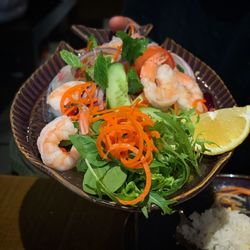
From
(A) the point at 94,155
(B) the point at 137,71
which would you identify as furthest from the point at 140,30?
(A) the point at 94,155

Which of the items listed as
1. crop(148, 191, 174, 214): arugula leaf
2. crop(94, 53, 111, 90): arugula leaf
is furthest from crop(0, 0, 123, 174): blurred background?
crop(148, 191, 174, 214): arugula leaf

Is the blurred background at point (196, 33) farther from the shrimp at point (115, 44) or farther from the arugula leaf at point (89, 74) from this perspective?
the arugula leaf at point (89, 74)

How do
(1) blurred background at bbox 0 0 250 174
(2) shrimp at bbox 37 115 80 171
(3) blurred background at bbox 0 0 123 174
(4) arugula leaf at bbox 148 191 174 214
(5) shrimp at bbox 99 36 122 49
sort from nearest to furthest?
(4) arugula leaf at bbox 148 191 174 214 → (2) shrimp at bbox 37 115 80 171 → (5) shrimp at bbox 99 36 122 49 → (1) blurred background at bbox 0 0 250 174 → (3) blurred background at bbox 0 0 123 174

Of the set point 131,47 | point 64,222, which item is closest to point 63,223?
point 64,222

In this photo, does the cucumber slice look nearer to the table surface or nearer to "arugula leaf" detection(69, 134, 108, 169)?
"arugula leaf" detection(69, 134, 108, 169)

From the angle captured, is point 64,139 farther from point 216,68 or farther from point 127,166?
point 216,68

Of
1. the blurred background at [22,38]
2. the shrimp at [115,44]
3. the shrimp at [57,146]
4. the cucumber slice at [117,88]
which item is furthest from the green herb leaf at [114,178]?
the blurred background at [22,38]
